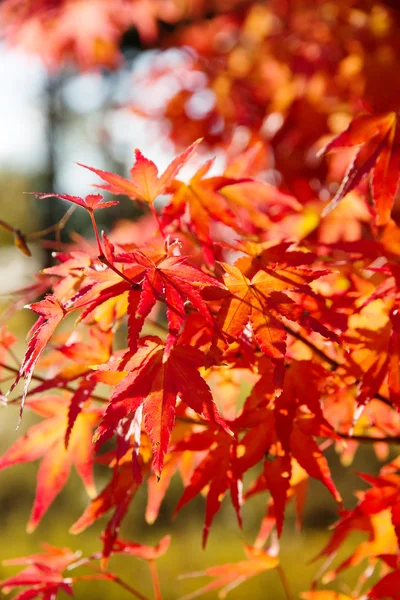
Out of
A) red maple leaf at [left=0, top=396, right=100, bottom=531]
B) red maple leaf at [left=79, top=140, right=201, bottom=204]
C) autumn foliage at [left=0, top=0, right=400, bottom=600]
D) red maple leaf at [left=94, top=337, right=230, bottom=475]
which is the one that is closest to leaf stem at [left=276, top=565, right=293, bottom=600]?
autumn foliage at [left=0, top=0, right=400, bottom=600]

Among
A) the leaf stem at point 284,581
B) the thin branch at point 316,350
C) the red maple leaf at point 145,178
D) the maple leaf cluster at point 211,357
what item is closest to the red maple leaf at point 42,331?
the maple leaf cluster at point 211,357

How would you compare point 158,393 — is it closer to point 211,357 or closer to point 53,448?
point 211,357

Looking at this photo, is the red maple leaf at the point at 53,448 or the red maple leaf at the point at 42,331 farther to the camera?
the red maple leaf at the point at 53,448

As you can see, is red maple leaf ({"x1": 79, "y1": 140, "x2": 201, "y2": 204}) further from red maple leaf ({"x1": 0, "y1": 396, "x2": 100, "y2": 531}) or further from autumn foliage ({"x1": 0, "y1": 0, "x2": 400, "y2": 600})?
red maple leaf ({"x1": 0, "y1": 396, "x2": 100, "y2": 531})

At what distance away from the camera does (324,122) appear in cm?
174

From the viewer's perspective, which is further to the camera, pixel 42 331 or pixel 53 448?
pixel 53 448

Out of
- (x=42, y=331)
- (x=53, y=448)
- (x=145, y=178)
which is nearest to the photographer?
(x=42, y=331)

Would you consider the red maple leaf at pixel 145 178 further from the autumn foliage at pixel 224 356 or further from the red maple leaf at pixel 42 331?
the red maple leaf at pixel 42 331

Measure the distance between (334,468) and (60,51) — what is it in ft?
10.2

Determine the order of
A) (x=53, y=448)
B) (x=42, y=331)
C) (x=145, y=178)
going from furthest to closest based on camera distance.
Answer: (x=53, y=448) < (x=145, y=178) < (x=42, y=331)

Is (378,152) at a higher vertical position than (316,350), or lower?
higher

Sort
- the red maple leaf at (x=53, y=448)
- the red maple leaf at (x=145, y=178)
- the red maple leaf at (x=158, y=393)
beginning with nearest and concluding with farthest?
the red maple leaf at (x=158, y=393), the red maple leaf at (x=145, y=178), the red maple leaf at (x=53, y=448)

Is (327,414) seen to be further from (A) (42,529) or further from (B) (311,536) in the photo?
(A) (42,529)

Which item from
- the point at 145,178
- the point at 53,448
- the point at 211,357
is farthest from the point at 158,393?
the point at 53,448
